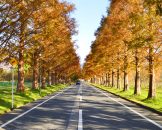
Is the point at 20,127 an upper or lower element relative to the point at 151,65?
lower

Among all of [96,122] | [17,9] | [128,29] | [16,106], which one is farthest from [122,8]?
[96,122]

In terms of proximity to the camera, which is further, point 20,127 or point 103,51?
point 103,51

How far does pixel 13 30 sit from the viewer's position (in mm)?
19844

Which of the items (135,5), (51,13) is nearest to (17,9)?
(51,13)

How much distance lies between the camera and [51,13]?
24.3 meters

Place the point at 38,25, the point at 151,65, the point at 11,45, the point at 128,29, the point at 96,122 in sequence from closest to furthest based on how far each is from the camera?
the point at 96,122 < the point at 11,45 < the point at 38,25 < the point at 151,65 < the point at 128,29

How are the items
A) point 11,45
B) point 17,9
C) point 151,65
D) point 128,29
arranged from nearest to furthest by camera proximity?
point 17,9, point 11,45, point 151,65, point 128,29

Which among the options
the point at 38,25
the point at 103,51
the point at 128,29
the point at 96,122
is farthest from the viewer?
the point at 103,51

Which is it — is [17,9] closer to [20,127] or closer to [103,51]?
[20,127]

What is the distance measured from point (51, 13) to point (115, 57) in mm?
29360

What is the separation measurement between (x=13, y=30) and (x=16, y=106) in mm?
5863

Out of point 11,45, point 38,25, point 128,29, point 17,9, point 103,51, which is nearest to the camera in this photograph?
point 17,9

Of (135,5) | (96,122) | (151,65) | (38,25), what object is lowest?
(96,122)

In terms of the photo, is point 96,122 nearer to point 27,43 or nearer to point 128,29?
point 27,43
